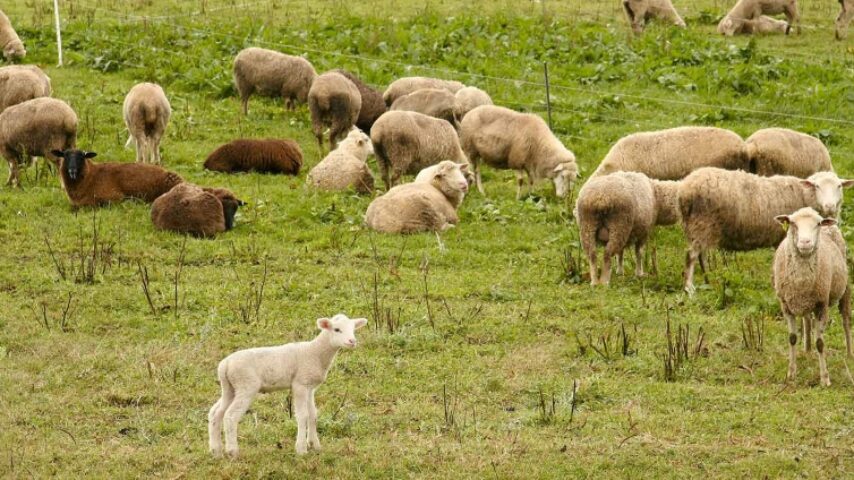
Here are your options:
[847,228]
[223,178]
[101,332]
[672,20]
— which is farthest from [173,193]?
[672,20]

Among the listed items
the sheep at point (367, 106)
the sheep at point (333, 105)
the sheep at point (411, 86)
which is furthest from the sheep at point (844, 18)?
the sheep at point (333, 105)

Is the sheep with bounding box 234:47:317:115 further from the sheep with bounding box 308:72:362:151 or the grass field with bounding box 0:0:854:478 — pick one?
the sheep with bounding box 308:72:362:151

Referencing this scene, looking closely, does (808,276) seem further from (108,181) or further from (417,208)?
(108,181)

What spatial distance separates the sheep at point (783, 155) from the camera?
16.4 meters

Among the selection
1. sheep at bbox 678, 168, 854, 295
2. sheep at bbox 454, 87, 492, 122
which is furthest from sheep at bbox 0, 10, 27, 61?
sheep at bbox 678, 168, 854, 295

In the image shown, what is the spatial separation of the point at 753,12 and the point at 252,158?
13.0m

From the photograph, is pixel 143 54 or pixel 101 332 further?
pixel 143 54

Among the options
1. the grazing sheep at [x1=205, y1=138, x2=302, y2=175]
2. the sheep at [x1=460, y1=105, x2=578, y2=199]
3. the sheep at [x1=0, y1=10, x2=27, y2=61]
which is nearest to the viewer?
the sheep at [x1=460, y1=105, x2=578, y2=199]

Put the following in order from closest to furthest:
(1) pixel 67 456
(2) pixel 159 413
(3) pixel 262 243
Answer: (1) pixel 67 456
(2) pixel 159 413
(3) pixel 262 243

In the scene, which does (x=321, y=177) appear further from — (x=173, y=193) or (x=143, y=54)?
(x=143, y=54)

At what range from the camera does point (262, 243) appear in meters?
15.3

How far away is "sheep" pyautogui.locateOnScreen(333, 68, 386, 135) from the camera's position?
68.8 feet

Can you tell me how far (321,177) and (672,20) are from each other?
1190 cm

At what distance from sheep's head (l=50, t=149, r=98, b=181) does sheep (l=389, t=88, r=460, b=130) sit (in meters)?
5.72
